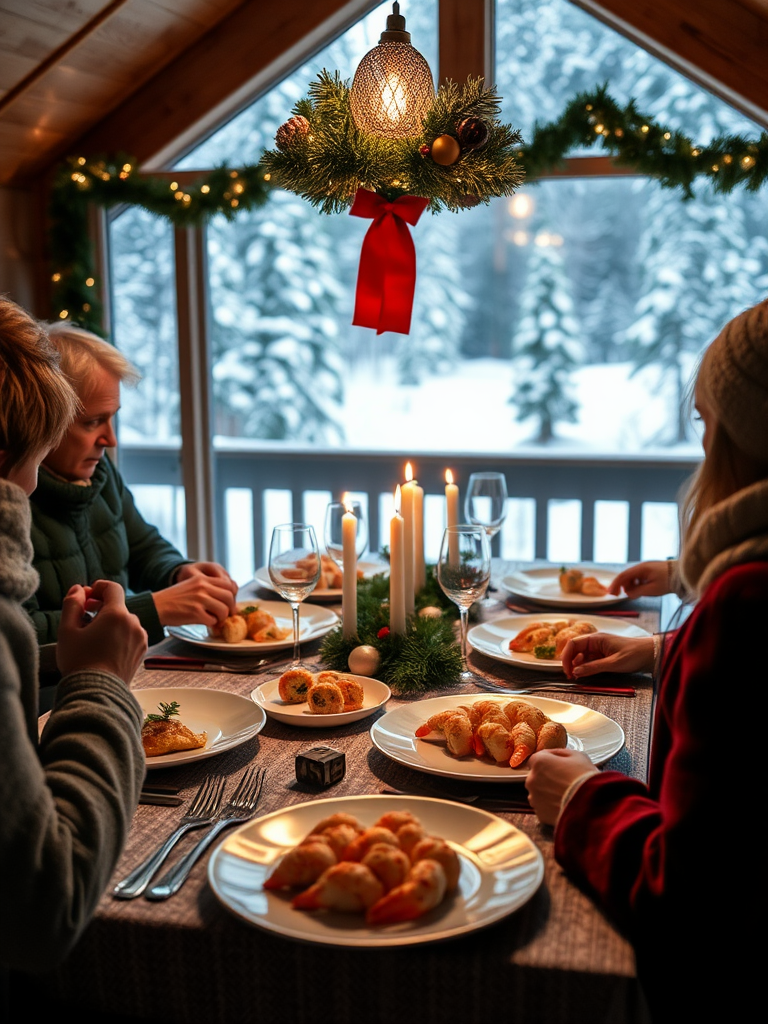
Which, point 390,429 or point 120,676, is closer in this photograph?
point 120,676

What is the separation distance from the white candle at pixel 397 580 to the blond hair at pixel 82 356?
804mm

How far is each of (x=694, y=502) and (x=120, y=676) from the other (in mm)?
661

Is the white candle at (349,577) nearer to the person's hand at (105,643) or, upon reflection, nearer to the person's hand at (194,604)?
the person's hand at (194,604)

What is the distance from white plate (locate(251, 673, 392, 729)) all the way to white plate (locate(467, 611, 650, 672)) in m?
0.28

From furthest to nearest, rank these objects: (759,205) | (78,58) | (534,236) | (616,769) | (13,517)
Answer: (534,236) → (759,205) → (78,58) → (616,769) → (13,517)

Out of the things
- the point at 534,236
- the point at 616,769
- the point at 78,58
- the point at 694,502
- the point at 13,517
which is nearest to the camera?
the point at 13,517

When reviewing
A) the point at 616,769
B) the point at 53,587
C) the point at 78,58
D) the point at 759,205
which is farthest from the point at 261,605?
the point at 759,205

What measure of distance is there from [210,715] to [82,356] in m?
0.98

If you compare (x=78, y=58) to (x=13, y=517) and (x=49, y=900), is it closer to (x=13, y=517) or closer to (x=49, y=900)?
(x=13, y=517)

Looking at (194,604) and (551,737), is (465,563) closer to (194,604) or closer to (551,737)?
(551,737)

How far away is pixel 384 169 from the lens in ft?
5.67

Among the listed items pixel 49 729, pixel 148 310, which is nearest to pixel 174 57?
pixel 148 310

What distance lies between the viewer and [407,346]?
433 centimetres

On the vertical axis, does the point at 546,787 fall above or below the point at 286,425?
below
